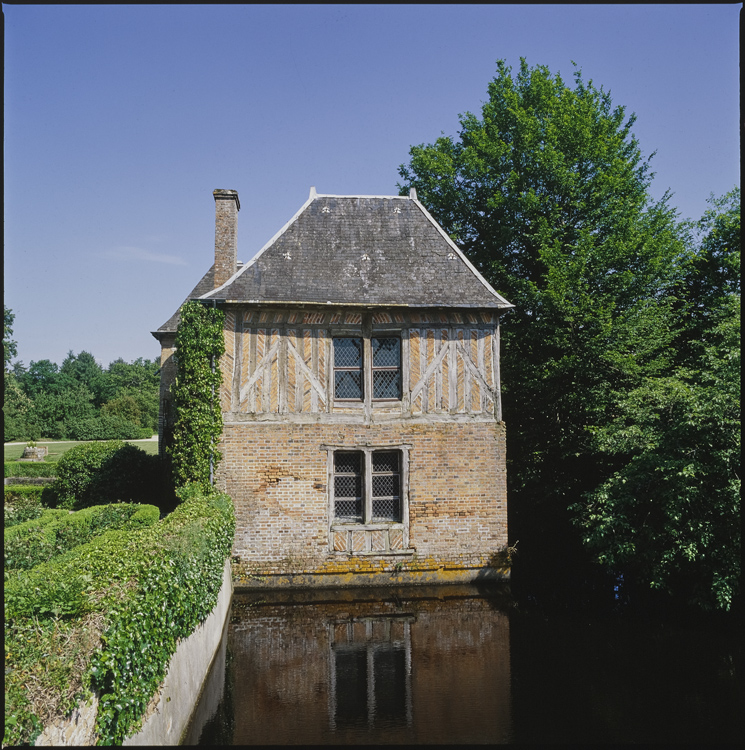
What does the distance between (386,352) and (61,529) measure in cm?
742

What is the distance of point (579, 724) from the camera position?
6648 millimetres

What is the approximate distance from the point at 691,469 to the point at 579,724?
424 cm

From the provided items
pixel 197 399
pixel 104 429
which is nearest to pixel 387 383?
pixel 197 399

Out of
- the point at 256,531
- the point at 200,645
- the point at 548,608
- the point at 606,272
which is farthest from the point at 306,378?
the point at 606,272

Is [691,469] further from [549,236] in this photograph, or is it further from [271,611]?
[549,236]

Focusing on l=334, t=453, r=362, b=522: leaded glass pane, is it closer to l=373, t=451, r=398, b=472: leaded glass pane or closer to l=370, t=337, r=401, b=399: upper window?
l=373, t=451, r=398, b=472: leaded glass pane

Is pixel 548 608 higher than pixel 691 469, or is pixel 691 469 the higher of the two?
pixel 691 469

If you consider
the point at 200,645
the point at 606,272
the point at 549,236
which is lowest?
the point at 200,645

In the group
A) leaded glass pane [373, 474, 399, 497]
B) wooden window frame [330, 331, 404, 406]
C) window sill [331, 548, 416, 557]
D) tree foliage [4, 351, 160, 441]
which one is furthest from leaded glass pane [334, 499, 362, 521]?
tree foliage [4, 351, 160, 441]

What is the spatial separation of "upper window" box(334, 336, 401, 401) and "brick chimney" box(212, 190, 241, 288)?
3.15m

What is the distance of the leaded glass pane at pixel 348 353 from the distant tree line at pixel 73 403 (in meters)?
24.0

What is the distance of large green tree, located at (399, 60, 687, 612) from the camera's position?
1477cm

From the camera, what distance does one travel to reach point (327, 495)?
12.0 m

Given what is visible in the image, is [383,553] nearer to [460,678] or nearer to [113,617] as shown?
[460,678]
